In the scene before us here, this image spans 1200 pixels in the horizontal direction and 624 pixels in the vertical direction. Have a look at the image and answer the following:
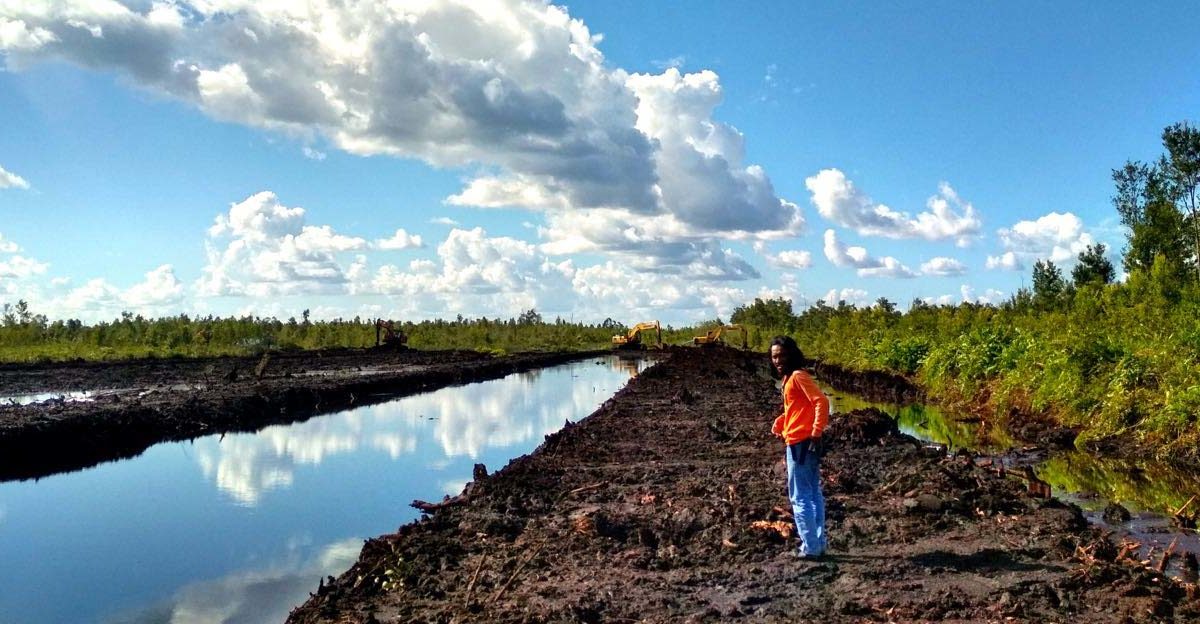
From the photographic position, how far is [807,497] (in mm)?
6805

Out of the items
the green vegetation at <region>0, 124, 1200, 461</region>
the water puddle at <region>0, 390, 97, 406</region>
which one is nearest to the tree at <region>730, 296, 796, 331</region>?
the green vegetation at <region>0, 124, 1200, 461</region>

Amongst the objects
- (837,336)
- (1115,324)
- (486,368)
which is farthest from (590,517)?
(837,336)

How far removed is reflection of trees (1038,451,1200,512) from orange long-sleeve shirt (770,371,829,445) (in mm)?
5324

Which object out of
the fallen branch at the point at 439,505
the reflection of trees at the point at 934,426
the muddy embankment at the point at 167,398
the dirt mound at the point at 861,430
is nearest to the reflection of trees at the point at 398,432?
the muddy embankment at the point at 167,398

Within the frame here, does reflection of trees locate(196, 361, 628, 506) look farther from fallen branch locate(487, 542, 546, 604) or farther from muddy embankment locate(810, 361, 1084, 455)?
muddy embankment locate(810, 361, 1084, 455)

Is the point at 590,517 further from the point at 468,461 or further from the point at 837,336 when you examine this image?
the point at 837,336

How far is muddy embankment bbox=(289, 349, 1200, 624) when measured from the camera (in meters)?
5.75

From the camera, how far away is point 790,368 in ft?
22.6

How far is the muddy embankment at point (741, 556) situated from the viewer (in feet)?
18.9

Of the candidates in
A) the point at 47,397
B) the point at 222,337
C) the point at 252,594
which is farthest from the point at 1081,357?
the point at 222,337

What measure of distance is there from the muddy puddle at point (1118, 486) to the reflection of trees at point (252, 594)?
22.3 feet

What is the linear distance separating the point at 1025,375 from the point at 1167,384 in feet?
15.8

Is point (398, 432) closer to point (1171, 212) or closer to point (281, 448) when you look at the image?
point (281, 448)

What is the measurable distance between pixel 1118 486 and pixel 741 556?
6.67m
